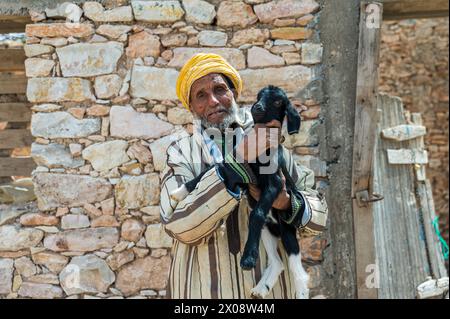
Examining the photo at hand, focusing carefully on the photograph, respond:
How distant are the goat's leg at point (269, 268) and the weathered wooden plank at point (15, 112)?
2.33 meters

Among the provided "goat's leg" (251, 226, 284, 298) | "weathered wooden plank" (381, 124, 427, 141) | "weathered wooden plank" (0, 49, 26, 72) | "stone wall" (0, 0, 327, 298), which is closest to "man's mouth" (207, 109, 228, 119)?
"goat's leg" (251, 226, 284, 298)

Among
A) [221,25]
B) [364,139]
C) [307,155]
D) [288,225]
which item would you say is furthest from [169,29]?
[288,225]

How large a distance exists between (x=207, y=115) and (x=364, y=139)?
4.95 feet

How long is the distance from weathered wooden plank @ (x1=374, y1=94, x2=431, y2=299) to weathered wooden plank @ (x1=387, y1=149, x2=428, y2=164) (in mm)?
48

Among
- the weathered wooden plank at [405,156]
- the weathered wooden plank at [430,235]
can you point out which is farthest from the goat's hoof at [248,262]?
the weathered wooden plank at [430,235]

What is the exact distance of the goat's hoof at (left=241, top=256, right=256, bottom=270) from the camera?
197 centimetres

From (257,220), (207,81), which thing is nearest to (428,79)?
(207,81)

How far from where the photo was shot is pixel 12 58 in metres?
3.85

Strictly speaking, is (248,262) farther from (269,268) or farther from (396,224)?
(396,224)

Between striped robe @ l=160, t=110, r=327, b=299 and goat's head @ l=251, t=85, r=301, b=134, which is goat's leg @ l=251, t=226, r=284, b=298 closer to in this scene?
striped robe @ l=160, t=110, r=327, b=299

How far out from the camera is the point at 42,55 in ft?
11.4

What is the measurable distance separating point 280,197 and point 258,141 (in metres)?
0.28
